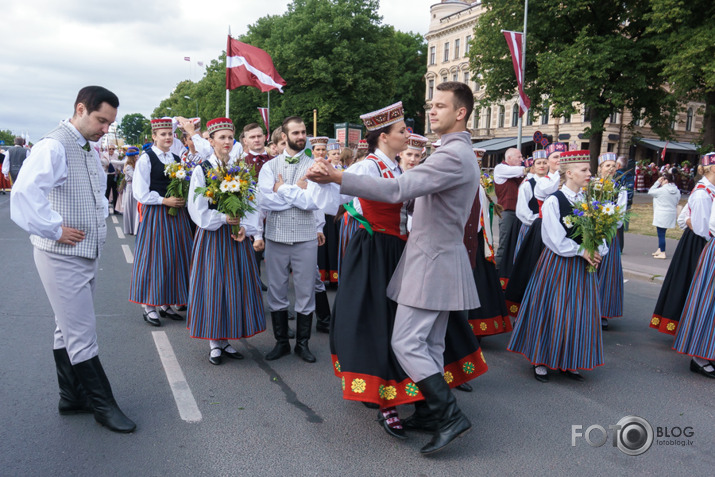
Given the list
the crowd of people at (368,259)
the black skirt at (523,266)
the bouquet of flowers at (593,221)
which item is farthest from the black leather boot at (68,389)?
the black skirt at (523,266)

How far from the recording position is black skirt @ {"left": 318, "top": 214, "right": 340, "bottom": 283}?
7.98 meters

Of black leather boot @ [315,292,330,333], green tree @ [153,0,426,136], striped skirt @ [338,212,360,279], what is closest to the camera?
black leather boot @ [315,292,330,333]

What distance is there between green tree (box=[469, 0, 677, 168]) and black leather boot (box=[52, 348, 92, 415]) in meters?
22.9

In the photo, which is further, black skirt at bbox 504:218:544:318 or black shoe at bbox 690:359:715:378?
black skirt at bbox 504:218:544:318

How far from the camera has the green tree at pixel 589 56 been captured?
23.1 meters

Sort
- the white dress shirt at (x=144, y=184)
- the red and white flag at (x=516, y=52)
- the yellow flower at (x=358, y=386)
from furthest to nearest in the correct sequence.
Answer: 1. the red and white flag at (x=516, y=52)
2. the white dress shirt at (x=144, y=184)
3. the yellow flower at (x=358, y=386)

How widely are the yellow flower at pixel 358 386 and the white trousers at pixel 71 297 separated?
165cm

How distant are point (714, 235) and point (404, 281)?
329 centimetres

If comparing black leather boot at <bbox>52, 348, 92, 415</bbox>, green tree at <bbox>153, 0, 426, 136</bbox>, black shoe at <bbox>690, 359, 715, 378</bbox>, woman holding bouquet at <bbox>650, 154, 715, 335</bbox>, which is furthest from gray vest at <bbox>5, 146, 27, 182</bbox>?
green tree at <bbox>153, 0, 426, 136</bbox>

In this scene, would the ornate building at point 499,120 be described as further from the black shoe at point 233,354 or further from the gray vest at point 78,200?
the gray vest at point 78,200

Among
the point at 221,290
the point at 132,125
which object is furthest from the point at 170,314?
the point at 132,125

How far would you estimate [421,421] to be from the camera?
3744 millimetres

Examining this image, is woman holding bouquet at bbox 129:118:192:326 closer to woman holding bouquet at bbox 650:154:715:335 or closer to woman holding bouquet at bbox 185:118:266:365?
woman holding bouquet at bbox 185:118:266:365

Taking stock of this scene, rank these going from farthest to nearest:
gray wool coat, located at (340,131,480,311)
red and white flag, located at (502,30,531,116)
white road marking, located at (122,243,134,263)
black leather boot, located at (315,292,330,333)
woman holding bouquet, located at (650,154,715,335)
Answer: red and white flag, located at (502,30,531,116), white road marking, located at (122,243,134,263), black leather boot, located at (315,292,330,333), woman holding bouquet, located at (650,154,715,335), gray wool coat, located at (340,131,480,311)
